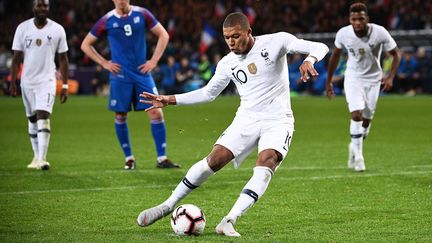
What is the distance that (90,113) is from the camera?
2608 cm

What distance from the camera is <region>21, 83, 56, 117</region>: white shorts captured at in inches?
512

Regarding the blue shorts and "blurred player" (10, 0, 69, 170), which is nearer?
"blurred player" (10, 0, 69, 170)

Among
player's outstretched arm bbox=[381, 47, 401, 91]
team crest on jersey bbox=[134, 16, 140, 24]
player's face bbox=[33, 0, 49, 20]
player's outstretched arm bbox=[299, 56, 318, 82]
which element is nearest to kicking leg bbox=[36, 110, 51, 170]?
player's face bbox=[33, 0, 49, 20]

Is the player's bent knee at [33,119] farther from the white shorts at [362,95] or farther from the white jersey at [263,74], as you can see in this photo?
the white jersey at [263,74]

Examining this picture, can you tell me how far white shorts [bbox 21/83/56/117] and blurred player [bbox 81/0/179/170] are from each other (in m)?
0.89

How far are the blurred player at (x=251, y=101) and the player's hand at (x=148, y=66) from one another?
188 inches

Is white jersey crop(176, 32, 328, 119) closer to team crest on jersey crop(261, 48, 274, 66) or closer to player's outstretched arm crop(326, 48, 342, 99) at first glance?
team crest on jersey crop(261, 48, 274, 66)

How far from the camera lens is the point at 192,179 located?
26.1ft

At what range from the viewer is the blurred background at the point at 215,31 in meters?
33.1

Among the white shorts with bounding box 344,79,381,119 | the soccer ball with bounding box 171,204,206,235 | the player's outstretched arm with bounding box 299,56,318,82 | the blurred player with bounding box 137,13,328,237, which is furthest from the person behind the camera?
the white shorts with bounding box 344,79,381,119

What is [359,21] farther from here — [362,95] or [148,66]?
[148,66]

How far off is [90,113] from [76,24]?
1474 centimetres

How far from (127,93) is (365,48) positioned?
367 cm

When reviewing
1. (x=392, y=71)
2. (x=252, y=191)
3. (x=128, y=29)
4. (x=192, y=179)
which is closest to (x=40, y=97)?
(x=128, y=29)
